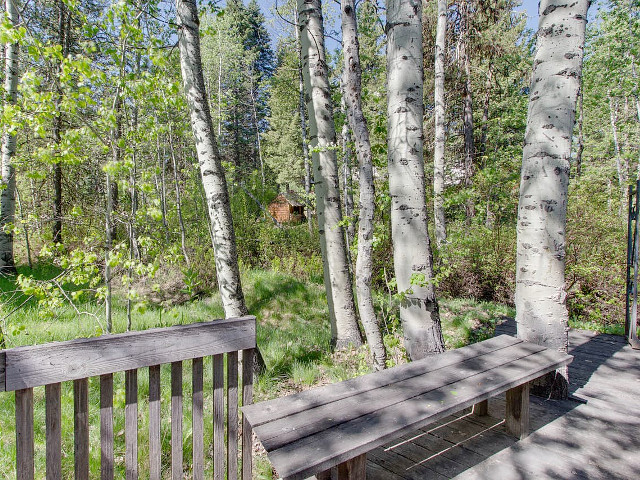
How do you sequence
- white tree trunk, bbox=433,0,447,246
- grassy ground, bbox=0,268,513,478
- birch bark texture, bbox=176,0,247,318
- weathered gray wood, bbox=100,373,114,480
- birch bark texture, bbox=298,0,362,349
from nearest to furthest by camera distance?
weathered gray wood, bbox=100,373,114,480 → grassy ground, bbox=0,268,513,478 → birch bark texture, bbox=176,0,247,318 → birch bark texture, bbox=298,0,362,349 → white tree trunk, bbox=433,0,447,246

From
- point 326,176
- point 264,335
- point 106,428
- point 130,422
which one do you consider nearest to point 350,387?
point 130,422

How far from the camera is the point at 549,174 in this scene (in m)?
2.96

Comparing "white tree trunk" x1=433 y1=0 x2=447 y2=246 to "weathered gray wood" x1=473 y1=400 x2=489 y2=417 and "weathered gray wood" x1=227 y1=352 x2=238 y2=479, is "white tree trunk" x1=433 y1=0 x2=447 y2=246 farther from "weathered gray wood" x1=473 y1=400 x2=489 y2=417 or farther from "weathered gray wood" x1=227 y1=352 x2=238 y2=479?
"weathered gray wood" x1=227 y1=352 x2=238 y2=479

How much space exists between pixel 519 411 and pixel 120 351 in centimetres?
258

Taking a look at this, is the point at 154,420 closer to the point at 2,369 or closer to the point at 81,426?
the point at 81,426

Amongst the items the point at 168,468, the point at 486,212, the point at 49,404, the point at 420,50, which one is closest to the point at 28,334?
the point at 168,468

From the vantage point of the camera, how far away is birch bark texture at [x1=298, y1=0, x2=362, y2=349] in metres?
4.74

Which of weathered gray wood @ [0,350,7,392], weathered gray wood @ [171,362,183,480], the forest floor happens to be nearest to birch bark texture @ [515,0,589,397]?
the forest floor

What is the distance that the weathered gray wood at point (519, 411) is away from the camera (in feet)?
8.48

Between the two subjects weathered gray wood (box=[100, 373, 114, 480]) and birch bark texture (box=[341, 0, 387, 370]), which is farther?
birch bark texture (box=[341, 0, 387, 370])

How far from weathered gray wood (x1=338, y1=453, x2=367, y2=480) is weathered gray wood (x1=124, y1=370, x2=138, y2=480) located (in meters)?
1.04

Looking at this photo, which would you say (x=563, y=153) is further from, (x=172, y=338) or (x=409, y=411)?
(x=172, y=338)

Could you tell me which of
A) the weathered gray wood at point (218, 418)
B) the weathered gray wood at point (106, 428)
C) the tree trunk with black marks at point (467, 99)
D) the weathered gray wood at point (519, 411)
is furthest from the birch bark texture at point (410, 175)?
the tree trunk with black marks at point (467, 99)

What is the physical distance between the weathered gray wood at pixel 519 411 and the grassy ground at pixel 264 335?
160 centimetres
